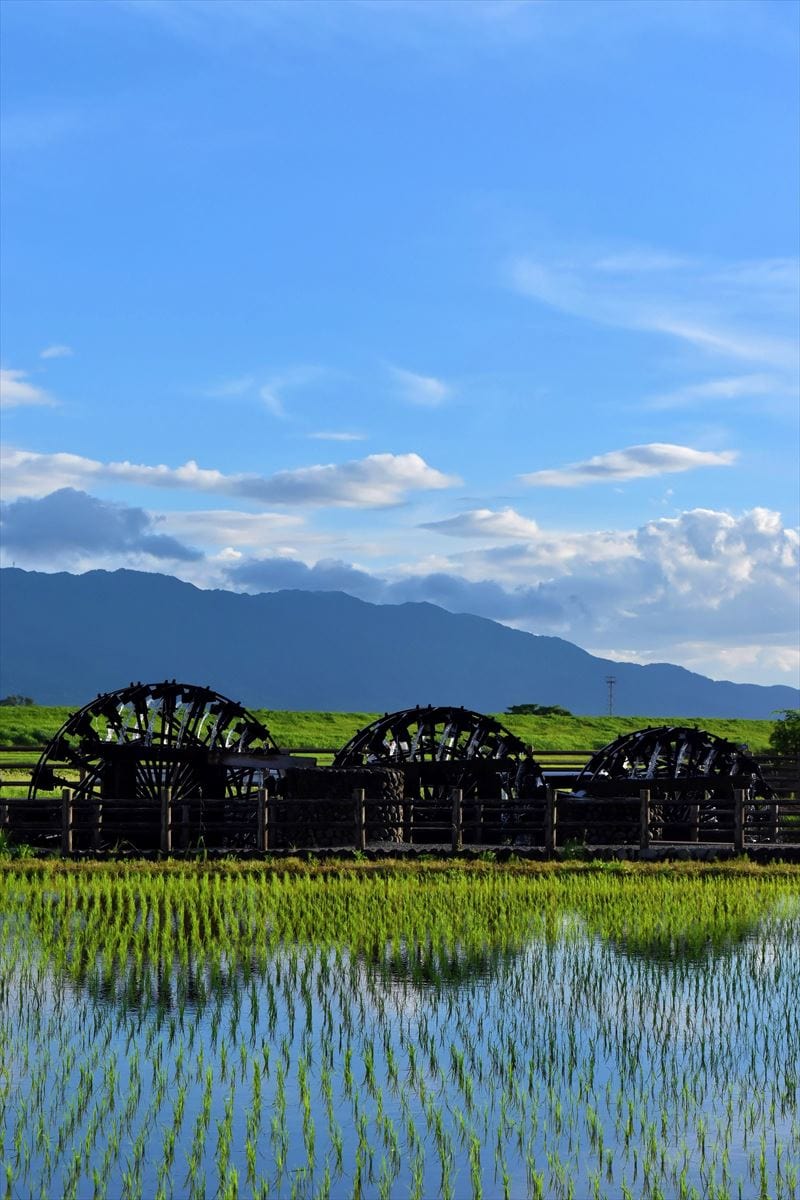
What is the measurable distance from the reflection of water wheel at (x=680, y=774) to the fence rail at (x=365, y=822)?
0.10 m

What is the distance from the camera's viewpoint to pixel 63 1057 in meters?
12.4

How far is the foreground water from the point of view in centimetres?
967

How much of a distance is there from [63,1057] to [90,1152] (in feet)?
8.80

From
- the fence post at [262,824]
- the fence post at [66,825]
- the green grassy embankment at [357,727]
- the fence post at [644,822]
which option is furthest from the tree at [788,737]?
the fence post at [66,825]

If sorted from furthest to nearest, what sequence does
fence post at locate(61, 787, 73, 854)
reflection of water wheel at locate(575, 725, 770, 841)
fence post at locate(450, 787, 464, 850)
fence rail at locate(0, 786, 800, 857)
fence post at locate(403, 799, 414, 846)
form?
reflection of water wheel at locate(575, 725, 770, 841)
fence post at locate(403, 799, 414, 846)
fence post at locate(450, 787, 464, 850)
fence rail at locate(0, 786, 800, 857)
fence post at locate(61, 787, 73, 854)

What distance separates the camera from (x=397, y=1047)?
1300cm

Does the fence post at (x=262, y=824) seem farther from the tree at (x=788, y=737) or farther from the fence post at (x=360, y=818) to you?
the tree at (x=788, y=737)

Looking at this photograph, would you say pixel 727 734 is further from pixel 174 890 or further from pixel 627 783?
pixel 174 890

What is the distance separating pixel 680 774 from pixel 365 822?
36.2 feet

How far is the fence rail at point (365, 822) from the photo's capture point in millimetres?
29188

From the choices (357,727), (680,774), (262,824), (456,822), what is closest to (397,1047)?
(262,824)

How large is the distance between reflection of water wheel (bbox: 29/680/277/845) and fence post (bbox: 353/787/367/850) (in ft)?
13.9

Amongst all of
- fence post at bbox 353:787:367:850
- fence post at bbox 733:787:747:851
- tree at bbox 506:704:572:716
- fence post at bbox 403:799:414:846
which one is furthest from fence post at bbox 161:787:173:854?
tree at bbox 506:704:572:716

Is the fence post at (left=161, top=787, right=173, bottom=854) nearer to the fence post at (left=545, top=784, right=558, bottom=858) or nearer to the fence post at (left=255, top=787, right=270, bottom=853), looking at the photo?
the fence post at (left=255, top=787, right=270, bottom=853)
